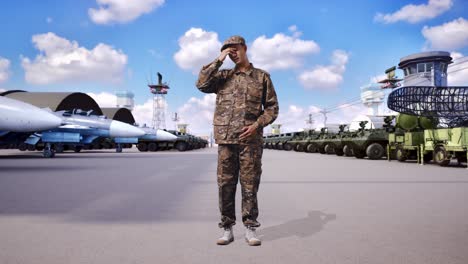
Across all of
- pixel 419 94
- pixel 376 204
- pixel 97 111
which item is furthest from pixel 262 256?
pixel 97 111

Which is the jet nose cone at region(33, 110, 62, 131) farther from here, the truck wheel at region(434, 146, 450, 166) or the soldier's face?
the truck wheel at region(434, 146, 450, 166)

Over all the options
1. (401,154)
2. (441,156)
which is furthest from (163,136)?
(441,156)

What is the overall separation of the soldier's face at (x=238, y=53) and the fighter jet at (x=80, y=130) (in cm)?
1564

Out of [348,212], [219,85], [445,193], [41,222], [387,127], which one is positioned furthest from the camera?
[387,127]

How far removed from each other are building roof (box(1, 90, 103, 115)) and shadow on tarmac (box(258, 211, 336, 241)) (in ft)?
109

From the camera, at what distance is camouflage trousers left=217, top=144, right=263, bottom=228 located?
131 inches

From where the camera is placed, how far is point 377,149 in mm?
16641

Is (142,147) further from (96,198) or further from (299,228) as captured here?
(299,228)

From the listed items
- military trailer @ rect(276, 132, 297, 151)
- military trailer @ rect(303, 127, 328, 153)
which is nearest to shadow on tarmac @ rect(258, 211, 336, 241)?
military trailer @ rect(303, 127, 328, 153)

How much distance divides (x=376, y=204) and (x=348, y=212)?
2.68 feet

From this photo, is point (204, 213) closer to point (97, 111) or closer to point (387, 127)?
point (387, 127)

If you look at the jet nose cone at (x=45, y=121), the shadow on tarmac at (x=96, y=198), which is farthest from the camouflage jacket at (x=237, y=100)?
the jet nose cone at (x=45, y=121)

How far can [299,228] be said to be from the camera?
372 cm

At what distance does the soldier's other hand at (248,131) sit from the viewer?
10.6ft
